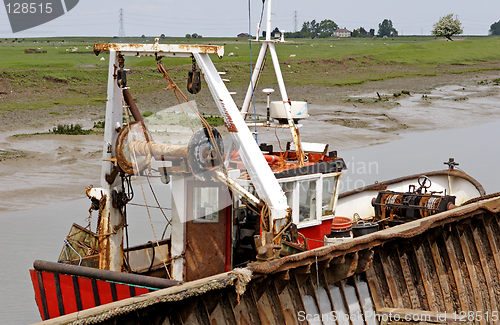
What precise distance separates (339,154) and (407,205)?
12.5 metres

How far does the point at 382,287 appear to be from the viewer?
8.52m

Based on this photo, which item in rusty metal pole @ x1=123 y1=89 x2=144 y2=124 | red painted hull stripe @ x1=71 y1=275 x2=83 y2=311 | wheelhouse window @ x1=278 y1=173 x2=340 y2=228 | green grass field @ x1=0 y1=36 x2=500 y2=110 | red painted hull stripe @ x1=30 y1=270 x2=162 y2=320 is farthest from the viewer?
green grass field @ x1=0 y1=36 x2=500 y2=110

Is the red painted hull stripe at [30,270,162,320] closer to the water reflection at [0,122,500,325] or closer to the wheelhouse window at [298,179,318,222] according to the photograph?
the water reflection at [0,122,500,325]

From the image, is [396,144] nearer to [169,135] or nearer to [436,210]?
[436,210]

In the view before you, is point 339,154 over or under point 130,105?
under

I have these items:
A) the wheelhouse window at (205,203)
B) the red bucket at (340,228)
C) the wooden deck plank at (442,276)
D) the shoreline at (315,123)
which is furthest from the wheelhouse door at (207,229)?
the wooden deck plank at (442,276)

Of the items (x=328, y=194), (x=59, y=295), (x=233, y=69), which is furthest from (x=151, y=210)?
(x=233, y=69)

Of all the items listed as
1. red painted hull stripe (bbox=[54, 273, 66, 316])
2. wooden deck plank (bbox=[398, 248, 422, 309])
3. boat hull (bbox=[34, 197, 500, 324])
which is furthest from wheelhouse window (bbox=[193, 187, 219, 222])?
wooden deck plank (bbox=[398, 248, 422, 309])

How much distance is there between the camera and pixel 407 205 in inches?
443

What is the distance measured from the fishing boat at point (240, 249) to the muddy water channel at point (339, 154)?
196cm

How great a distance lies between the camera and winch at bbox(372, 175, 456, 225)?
10773mm

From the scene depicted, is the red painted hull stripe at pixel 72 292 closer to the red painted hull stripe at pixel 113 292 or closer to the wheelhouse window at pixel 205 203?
the red painted hull stripe at pixel 113 292

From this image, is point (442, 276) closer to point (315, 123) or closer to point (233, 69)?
point (315, 123)

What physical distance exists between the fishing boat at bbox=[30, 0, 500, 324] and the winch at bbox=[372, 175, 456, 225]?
39cm
